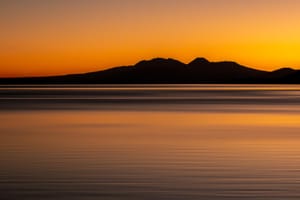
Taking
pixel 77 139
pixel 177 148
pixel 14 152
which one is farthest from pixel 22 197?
pixel 77 139

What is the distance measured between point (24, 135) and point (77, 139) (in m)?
2.77

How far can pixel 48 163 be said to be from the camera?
1794cm

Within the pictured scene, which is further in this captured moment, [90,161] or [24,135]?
[24,135]

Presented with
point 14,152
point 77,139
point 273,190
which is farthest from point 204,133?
point 273,190

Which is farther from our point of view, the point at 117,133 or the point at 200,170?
the point at 117,133

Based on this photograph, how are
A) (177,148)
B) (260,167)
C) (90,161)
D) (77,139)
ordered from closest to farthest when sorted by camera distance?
(260,167)
(90,161)
(177,148)
(77,139)

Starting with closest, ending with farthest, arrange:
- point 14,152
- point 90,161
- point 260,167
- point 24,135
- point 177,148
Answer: point 260,167
point 90,161
point 14,152
point 177,148
point 24,135

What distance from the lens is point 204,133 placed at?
2911cm

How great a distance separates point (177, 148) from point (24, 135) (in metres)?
7.71

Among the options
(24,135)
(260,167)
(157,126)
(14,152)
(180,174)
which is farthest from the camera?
(157,126)

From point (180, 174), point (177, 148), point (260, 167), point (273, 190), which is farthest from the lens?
point (177, 148)

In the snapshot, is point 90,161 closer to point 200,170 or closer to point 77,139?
point 200,170

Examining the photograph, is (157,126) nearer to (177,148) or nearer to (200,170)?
(177,148)

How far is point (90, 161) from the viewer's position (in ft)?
60.6
